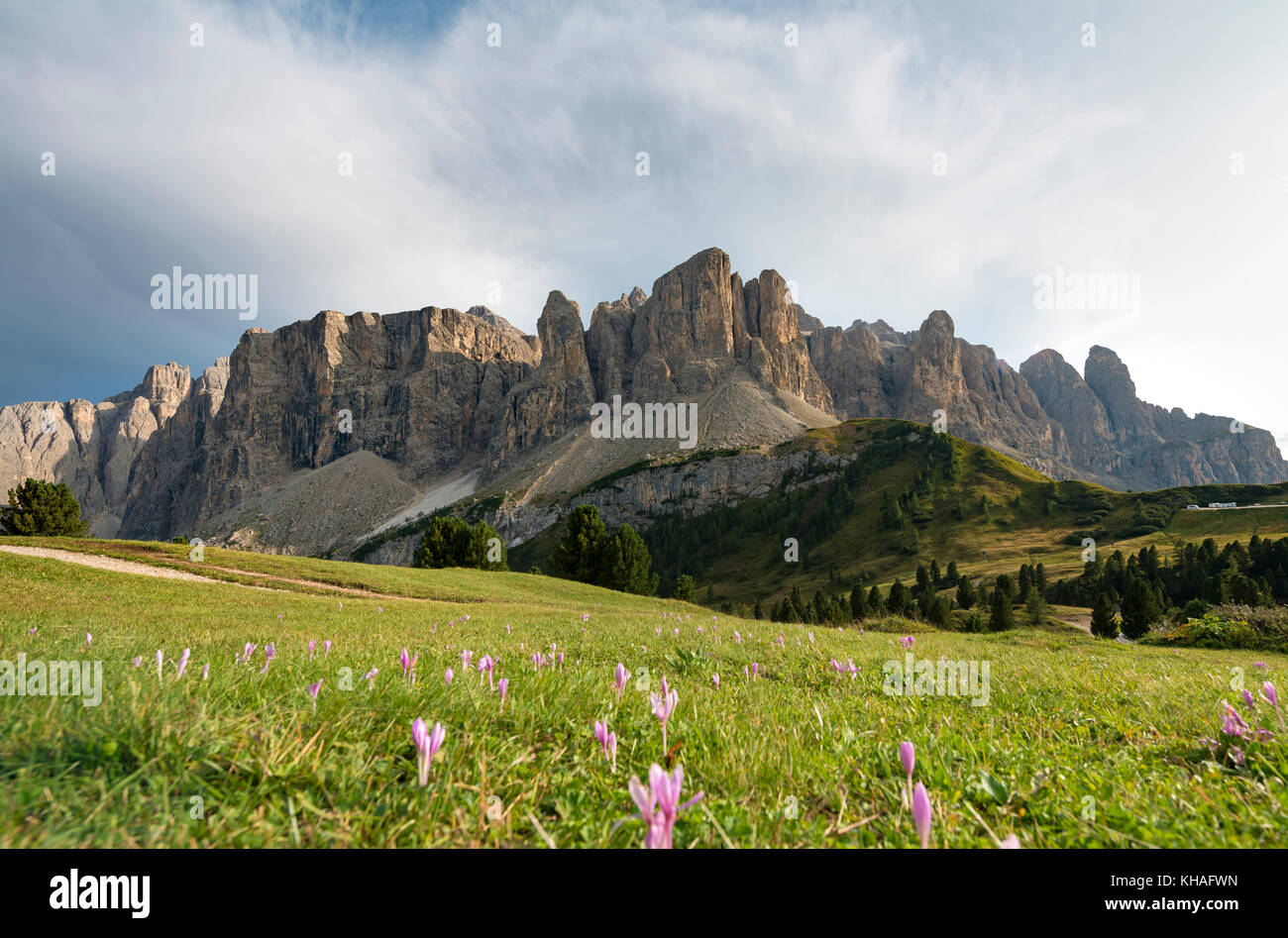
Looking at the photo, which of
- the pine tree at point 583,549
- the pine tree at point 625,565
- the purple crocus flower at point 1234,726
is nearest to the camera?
the purple crocus flower at point 1234,726

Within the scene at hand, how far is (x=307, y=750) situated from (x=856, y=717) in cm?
351

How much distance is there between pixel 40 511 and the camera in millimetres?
52281

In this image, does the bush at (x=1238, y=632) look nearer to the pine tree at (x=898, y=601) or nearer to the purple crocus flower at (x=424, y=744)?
the purple crocus flower at (x=424, y=744)

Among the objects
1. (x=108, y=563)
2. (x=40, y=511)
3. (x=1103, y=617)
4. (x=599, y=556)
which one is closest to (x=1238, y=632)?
(x=1103, y=617)

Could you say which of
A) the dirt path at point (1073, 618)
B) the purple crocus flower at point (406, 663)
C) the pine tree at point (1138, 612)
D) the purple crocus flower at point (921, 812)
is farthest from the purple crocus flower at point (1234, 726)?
the dirt path at point (1073, 618)

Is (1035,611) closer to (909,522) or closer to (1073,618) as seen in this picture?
(1073,618)

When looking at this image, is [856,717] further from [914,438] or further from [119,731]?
[914,438]

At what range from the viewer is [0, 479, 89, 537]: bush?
169ft

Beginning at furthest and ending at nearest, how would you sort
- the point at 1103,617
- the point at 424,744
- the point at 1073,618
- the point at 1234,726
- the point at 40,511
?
the point at 1073,618 < the point at 40,511 < the point at 1103,617 < the point at 1234,726 < the point at 424,744

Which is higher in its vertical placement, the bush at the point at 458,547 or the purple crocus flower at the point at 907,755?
the purple crocus flower at the point at 907,755

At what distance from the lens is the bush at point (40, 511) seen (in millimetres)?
51375
